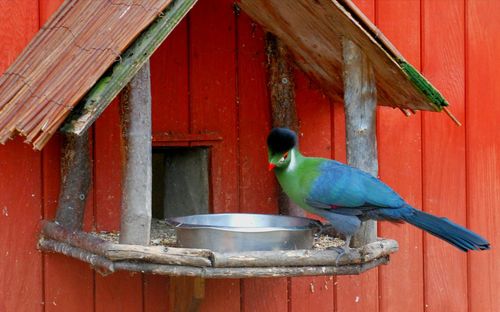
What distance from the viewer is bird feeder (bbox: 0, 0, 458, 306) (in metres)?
2.69

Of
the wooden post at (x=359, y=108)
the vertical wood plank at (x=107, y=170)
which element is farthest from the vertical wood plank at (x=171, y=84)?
the wooden post at (x=359, y=108)

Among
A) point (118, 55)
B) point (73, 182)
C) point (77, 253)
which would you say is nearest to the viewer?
point (118, 55)

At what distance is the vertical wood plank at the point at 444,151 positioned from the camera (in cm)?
381

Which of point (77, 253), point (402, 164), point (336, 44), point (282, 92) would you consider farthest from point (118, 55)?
point (402, 164)

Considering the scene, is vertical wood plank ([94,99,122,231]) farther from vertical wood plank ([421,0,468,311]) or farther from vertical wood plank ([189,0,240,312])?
vertical wood plank ([421,0,468,311])

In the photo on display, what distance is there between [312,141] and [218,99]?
1.27ft

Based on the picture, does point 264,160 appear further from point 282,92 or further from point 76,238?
point 76,238

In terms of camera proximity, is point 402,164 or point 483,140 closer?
point 402,164

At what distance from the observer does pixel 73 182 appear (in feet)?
10.6

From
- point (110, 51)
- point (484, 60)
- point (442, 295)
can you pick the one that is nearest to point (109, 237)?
point (110, 51)

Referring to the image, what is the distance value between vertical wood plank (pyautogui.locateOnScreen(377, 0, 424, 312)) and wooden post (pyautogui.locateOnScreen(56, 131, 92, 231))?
111 cm

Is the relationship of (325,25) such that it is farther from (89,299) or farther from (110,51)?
(89,299)

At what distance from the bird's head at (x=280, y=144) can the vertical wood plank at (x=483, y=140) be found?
1013 mm

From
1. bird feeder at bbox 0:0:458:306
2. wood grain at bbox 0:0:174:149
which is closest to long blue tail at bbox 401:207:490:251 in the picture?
bird feeder at bbox 0:0:458:306
